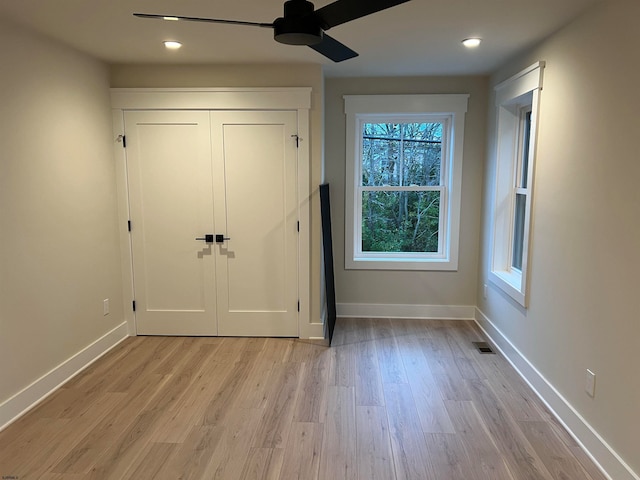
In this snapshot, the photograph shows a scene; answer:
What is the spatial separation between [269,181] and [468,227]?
2054mm

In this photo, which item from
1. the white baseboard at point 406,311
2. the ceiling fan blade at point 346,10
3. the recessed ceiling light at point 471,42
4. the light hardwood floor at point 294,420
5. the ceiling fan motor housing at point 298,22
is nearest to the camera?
the ceiling fan blade at point 346,10

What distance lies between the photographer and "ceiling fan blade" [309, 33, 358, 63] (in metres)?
1.98

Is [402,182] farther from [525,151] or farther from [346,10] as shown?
A: [346,10]

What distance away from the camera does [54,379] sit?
9.74 feet

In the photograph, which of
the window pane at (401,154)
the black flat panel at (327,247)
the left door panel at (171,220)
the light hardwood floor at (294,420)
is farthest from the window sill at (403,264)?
the left door panel at (171,220)

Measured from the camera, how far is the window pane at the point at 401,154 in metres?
4.37

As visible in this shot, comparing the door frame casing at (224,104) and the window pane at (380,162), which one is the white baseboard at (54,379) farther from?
the window pane at (380,162)

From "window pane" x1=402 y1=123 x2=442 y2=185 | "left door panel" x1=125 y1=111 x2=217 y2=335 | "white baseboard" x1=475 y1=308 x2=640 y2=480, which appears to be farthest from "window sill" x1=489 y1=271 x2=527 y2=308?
"left door panel" x1=125 y1=111 x2=217 y2=335

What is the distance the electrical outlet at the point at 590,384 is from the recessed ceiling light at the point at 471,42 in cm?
217

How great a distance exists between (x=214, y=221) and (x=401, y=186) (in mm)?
1911

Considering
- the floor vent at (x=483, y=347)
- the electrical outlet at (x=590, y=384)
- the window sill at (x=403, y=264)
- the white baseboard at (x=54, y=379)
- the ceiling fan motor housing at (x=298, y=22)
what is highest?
the ceiling fan motor housing at (x=298, y=22)

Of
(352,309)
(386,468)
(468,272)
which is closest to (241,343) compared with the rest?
(352,309)

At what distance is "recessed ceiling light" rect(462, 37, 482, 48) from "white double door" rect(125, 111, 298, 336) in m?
1.42

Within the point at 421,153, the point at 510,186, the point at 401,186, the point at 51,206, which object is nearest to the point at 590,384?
the point at 510,186
